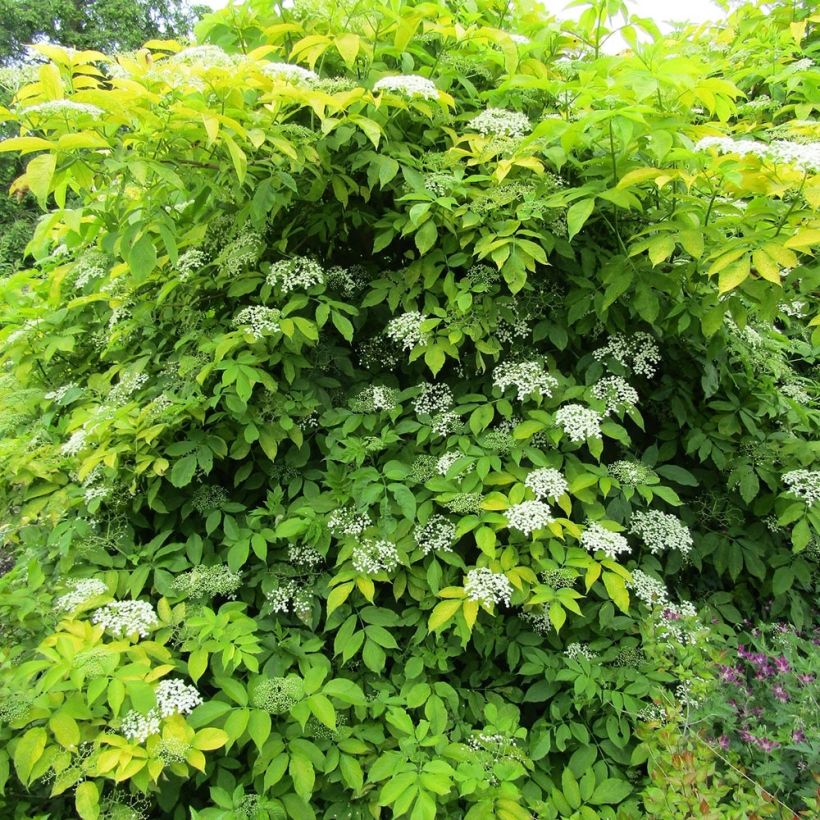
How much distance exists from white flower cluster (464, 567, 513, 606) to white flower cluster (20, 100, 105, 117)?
68.2 inches

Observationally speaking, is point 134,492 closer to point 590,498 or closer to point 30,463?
point 30,463

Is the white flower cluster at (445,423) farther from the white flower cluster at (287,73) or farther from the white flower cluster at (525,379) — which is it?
the white flower cluster at (287,73)

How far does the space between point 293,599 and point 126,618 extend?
0.54m

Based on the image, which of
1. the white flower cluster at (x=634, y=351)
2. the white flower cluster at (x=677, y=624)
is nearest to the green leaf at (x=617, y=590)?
the white flower cluster at (x=677, y=624)

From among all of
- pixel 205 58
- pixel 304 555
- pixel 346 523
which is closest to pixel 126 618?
pixel 304 555

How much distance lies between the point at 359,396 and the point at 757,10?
10.8ft

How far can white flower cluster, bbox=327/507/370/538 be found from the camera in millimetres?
2092

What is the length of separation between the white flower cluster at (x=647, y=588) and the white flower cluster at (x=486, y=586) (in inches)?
18.0

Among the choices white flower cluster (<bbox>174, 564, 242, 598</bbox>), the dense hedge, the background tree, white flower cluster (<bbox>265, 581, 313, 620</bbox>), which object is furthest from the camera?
the background tree

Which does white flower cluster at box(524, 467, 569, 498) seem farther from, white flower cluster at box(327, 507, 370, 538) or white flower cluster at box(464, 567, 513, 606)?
white flower cluster at box(327, 507, 370, 538)

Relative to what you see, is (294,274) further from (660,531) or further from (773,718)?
(773,718)

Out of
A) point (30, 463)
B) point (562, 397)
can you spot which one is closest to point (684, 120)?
point (562, 397)

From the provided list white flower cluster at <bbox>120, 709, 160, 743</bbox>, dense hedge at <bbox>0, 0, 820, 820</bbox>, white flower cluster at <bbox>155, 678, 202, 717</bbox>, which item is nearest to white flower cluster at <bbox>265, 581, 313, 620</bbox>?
dense hedge at <bbox>0, 0, 820, 820</bbox>

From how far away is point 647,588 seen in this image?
2.18m
